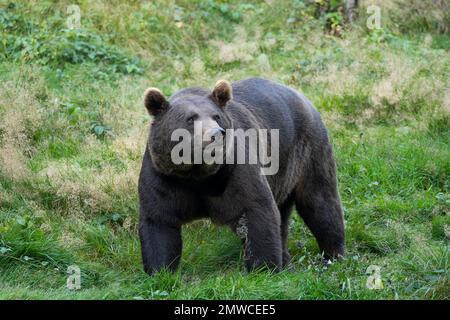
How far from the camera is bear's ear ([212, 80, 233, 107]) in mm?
7078

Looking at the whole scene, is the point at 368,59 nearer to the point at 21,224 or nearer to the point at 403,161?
the point at 403,161

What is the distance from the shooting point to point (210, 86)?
40.0ft

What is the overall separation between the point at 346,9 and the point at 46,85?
5852 millimetres

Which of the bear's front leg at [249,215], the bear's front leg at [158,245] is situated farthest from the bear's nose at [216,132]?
the bear's front leg at [158,245]

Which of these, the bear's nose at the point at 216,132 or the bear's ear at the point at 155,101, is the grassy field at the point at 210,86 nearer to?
the bear's nose at the point at 216,132

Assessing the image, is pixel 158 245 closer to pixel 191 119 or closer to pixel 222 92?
pixel 191 119

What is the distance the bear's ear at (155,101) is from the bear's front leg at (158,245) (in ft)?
3.04

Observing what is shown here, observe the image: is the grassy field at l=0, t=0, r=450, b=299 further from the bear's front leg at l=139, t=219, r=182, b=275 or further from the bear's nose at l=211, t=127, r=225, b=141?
the bear's nose at l=211, t=127, r=225, b=141

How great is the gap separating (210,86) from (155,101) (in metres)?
5.29

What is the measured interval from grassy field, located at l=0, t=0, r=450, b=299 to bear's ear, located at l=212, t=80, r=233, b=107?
1.47 meters

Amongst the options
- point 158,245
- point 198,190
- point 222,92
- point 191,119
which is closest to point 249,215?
point 198,190

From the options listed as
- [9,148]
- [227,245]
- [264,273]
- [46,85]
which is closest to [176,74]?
[46,85]

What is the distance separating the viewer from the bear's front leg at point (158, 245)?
273 inches

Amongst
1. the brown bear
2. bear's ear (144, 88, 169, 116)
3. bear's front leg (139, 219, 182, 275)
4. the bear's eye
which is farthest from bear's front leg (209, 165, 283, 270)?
bear's ear (144, 88, 169, 116)
